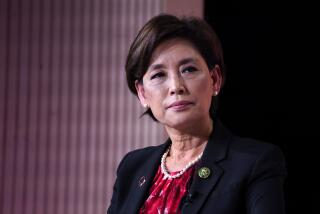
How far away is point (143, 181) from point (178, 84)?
34 cm

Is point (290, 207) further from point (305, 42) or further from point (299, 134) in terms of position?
point (305, 42)

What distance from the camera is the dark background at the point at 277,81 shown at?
2.03 meters

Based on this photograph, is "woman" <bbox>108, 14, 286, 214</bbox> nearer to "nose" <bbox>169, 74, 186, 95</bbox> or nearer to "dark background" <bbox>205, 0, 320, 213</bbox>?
"nose" <bbox>169, 74, 186, 95</bbox>

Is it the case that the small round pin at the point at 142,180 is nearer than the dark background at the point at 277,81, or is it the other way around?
the small round pin at the point at 142,180

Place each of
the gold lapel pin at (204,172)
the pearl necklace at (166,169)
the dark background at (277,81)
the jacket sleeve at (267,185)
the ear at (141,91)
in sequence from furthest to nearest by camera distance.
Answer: the dark background at (277,81) < the ear at (141,91) < the pearl necklace at (166,169) < the gold lapel pin at (204,172) < the jacket sleeve at (267,185)

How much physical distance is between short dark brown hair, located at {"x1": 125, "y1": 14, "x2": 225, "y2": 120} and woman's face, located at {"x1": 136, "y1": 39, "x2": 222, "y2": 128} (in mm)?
18

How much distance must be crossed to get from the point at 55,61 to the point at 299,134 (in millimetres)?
1304

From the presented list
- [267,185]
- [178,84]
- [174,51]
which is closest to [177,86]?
→ [178,84]

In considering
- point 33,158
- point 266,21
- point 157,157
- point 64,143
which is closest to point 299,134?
point 266,21

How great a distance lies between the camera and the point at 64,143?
250cm

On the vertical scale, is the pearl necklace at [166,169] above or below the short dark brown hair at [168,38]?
below

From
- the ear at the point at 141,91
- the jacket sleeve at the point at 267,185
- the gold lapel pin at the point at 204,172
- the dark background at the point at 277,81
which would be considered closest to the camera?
the jacket sleeve at the point at 267,185

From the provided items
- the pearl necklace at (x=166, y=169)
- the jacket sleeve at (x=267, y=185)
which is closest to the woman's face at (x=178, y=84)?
the pearl necklace at (x=166, y=169)

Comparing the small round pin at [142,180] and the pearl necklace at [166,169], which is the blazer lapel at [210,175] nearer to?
the pearl necklace at [166,169]
